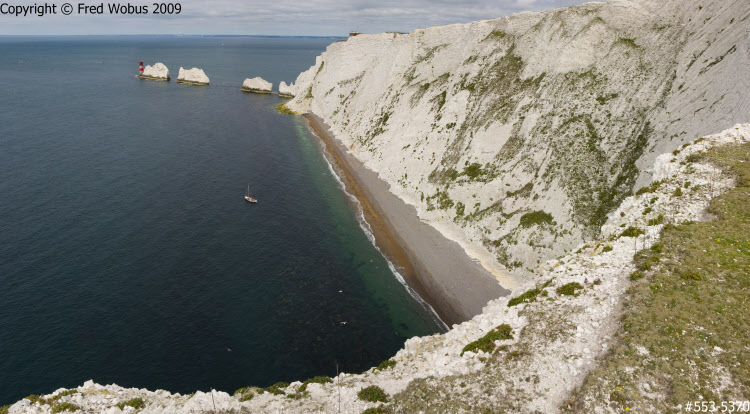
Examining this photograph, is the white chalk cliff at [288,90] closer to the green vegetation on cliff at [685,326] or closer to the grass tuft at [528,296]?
the grass tuft at [528,296]

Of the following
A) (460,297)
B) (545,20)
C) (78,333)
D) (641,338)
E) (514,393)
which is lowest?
(78,333)

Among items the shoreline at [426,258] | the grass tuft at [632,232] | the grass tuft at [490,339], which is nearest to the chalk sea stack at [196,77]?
the shoreline at [426,258]

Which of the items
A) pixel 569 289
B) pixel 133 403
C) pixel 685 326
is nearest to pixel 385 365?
pixel 569 289

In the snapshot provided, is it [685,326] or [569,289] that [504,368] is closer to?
[569,289]

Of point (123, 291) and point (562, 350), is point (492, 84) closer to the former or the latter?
point (562, 350)

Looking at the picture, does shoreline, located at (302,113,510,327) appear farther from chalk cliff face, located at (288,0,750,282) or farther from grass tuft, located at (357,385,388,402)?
grass tuft, located at (357,385,388,402)

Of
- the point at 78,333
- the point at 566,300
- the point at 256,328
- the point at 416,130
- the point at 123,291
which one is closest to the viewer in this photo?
the point at 566,300

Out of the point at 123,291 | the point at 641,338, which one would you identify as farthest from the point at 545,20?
the point at 123,291
